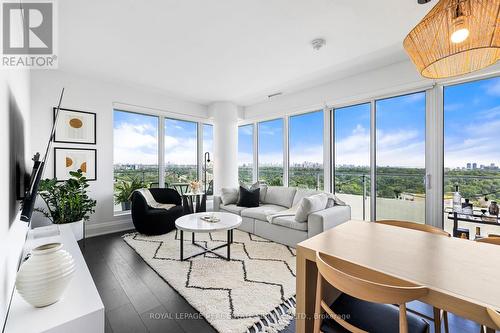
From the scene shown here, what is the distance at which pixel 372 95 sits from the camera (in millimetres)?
3379

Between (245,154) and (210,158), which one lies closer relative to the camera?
(210,158)

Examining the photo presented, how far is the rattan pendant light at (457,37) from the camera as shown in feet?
3.49

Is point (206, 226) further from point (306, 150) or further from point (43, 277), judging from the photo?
point (306, 150)

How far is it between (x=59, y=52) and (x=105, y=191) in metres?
2.22

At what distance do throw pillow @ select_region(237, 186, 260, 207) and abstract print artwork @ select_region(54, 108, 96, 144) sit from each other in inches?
111

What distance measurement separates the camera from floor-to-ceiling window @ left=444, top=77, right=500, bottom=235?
8.46 feet

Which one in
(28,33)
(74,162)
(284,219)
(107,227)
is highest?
(28,33)

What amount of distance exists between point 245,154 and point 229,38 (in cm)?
346

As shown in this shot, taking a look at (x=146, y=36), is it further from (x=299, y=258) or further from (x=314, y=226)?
(x=314, y=226)

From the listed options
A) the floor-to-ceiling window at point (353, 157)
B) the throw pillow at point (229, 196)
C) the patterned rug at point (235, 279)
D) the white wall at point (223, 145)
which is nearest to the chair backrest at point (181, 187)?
the white wall at point (223, 145)

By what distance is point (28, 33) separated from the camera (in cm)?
227

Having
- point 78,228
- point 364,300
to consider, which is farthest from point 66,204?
point 364,300

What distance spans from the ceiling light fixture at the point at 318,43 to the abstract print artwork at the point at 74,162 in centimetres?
388

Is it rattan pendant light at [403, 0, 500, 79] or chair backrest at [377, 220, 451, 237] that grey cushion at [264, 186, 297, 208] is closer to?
chair backrest at [377, 220, 451, 237]
